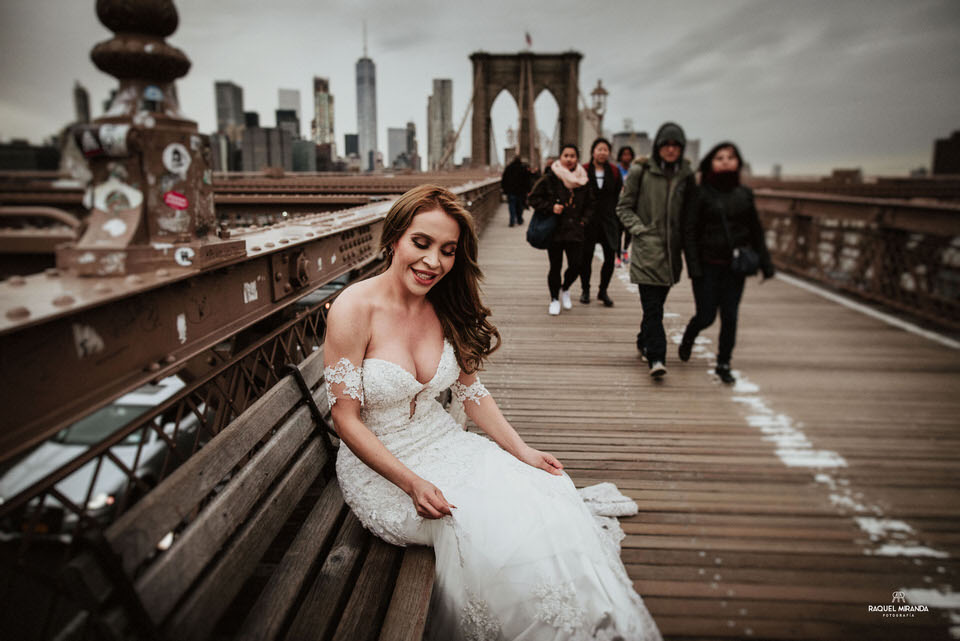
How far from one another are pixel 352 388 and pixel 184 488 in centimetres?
60

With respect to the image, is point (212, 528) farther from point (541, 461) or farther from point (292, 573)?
point (541, 461)

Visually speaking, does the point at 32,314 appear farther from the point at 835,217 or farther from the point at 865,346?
Result: the point at 835,217

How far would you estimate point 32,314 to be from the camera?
1279 mm

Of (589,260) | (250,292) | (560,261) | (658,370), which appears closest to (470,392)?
(250,292)

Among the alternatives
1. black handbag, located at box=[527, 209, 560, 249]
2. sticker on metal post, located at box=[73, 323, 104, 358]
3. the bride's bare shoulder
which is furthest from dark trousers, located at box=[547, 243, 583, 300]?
sticker on metal post, located at box=[73, 323, 104, 358]

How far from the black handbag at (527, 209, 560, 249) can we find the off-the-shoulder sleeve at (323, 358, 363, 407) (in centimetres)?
418

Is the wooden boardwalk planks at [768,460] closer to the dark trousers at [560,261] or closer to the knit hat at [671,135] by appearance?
the dark trousers at [560,261]

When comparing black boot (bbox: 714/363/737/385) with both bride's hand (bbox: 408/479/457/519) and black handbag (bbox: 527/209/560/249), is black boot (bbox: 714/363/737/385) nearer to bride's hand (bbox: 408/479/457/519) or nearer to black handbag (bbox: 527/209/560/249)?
black handbag (bbox: 527/209/560/249)

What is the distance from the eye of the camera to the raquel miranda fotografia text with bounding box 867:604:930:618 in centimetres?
208

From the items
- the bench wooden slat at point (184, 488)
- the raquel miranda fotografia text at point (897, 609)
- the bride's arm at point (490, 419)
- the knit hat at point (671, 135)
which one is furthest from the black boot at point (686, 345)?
the bench wooden slat at point (184, 488)

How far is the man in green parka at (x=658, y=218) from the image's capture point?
425cm

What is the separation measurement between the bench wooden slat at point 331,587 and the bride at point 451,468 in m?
0.08

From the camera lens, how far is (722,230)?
4051mm

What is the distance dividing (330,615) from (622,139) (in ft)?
180
